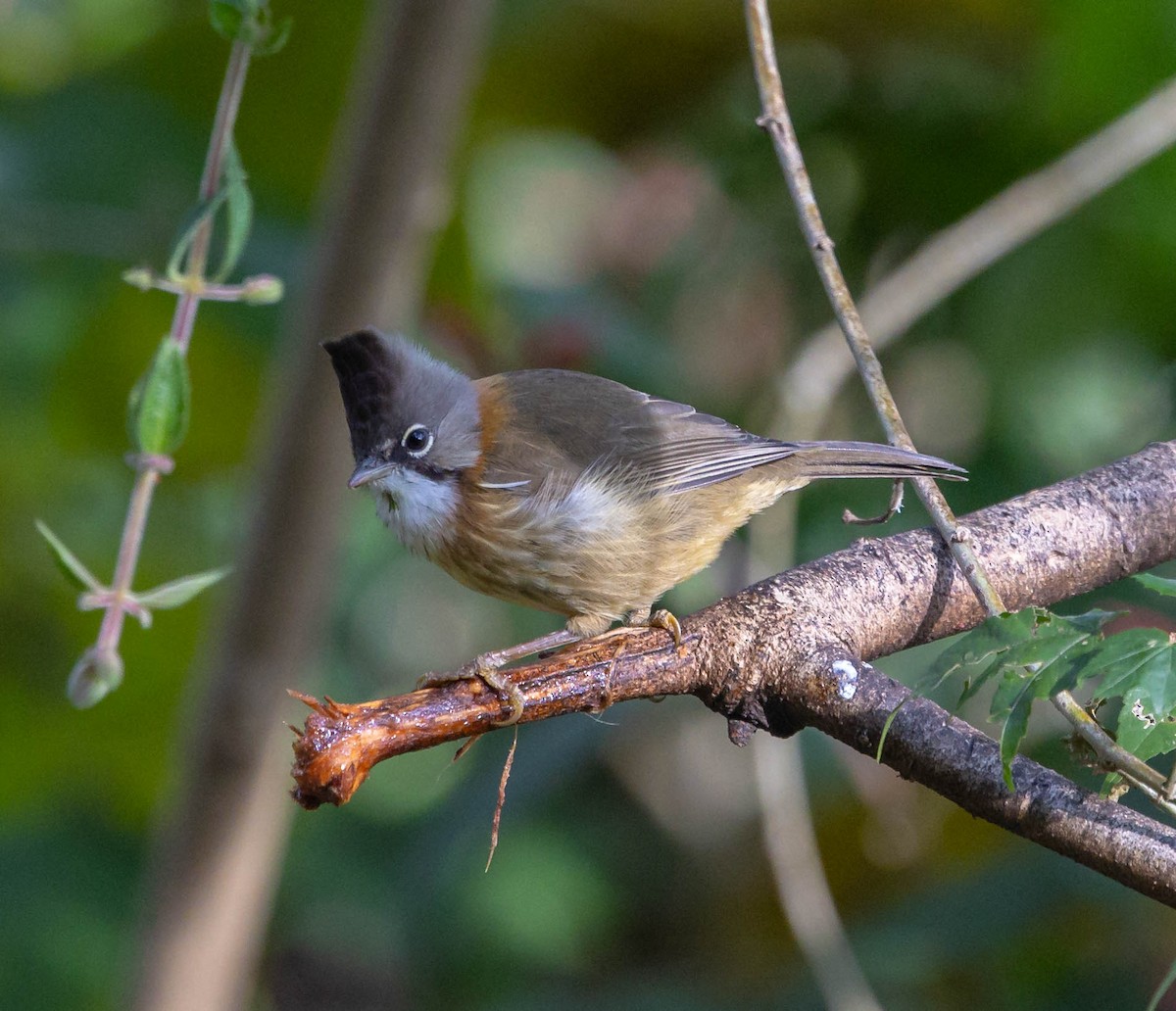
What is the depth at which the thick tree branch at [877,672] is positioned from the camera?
1.90 metres

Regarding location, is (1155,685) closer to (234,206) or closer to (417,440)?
(234,206)

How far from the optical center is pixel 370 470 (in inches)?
126

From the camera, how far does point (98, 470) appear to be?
181 inches

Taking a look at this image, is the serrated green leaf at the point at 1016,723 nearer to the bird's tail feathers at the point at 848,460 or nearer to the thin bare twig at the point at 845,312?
the thin bare twig at the point at 845,312

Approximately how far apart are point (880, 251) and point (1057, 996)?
251 centimetres

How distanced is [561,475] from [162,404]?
1.45 meters

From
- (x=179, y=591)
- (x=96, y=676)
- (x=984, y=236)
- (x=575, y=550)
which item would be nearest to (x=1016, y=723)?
(x=179, y=591)

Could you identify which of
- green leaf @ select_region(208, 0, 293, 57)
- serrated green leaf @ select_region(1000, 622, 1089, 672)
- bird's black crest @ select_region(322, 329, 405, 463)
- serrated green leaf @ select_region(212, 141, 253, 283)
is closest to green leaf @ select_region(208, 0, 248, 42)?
green leaf @ select_region(208, 0, 293, 57)

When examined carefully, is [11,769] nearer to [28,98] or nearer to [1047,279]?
[28,98]

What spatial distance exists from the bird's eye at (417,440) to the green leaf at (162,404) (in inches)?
49.3

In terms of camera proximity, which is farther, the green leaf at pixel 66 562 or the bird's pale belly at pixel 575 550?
the bird's pale belly at pixel 575 550

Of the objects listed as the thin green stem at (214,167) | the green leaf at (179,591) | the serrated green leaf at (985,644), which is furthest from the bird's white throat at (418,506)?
the serrated green leaf at (985,644)

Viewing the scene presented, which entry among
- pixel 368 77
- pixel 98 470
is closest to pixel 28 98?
pixel 98 470

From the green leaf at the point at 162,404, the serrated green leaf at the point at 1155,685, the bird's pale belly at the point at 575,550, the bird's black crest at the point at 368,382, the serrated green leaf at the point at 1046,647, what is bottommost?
the serrated green leaf at the point at 1155,685
